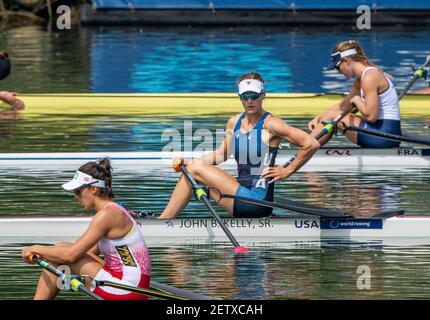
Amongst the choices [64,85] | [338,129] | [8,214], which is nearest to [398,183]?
[338,129]

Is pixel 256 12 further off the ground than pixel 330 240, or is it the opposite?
pixel 256 12

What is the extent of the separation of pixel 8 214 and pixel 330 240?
12.2ft

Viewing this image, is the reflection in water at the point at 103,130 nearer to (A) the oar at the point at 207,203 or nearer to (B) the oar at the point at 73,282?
(A) the oar at the point at 207,203

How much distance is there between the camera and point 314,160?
17844mm

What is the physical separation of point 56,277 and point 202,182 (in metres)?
3.30

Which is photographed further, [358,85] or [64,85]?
[64,85]

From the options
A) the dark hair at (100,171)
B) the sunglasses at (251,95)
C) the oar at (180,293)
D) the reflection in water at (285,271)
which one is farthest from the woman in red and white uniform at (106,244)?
the sunglasses at (251,95)

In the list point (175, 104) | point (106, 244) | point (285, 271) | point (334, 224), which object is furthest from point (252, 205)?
point (175, 104)

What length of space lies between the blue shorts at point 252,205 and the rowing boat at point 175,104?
8572mm

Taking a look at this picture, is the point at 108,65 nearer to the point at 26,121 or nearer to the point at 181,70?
the point at 181,70

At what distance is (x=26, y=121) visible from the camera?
21.6 m

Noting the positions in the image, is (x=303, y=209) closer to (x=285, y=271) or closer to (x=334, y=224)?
(x=334, y=224)

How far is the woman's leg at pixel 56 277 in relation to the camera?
10.5 metres
